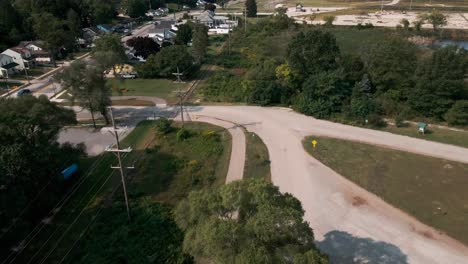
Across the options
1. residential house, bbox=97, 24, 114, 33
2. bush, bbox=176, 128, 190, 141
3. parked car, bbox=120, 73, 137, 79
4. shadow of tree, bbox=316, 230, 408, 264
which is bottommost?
shadow of tree, bbox=316, 230, 408, 264

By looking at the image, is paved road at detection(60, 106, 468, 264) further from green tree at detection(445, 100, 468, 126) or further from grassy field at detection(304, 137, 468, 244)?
green tree at detection(445, 100, 468, 126)

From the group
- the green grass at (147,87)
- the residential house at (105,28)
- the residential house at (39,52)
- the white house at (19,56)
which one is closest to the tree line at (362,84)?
the green grass at (147,87)

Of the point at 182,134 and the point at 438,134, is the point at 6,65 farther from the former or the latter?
the point at 438,134

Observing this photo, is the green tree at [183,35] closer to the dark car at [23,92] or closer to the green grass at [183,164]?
the dark car at [23,92]

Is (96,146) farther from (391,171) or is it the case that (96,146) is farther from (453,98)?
(453,98)

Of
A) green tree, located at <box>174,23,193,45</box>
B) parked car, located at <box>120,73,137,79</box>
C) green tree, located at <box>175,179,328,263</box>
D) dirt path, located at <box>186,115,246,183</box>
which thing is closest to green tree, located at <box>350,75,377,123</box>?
dirt path, located at <box>186,115,246,183</box>

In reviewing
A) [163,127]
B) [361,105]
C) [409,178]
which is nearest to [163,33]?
[163,127]

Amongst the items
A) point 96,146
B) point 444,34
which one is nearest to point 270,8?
point 444,34
